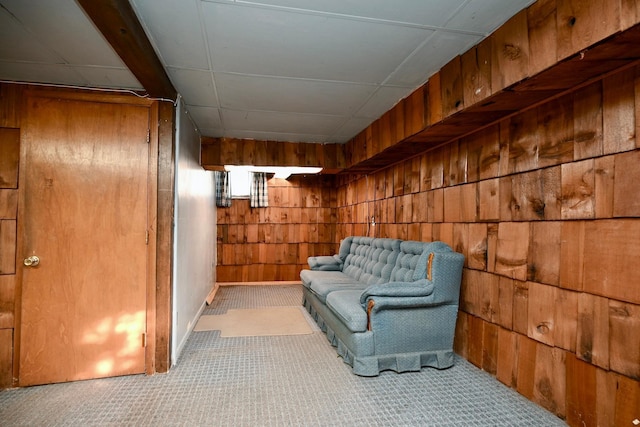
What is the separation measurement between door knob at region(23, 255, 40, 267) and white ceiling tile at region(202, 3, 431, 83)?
6.70 ft

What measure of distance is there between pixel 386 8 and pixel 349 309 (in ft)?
7.27

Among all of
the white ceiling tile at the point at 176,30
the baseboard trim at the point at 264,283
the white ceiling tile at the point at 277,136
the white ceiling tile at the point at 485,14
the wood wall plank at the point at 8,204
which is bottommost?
the baseboard trim at the point at 264,283

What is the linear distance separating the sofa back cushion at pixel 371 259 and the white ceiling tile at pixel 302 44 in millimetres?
1956

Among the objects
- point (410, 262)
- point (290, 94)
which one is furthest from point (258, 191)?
point (410, 262)

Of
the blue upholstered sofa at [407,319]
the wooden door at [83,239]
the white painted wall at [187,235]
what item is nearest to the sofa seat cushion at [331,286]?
the blue upholstered sofa at [407,319]

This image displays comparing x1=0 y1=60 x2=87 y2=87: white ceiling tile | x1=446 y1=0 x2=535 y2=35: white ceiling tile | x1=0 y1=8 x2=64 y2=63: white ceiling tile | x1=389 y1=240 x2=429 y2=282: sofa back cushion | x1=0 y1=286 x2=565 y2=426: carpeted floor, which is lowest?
x1=0 y1=286 x2=565 y2=426: carpeted floor

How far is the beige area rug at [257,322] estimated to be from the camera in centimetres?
383

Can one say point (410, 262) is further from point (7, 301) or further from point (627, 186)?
point (7, 301)

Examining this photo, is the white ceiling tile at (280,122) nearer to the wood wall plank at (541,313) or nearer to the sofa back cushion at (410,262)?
the sofa back cushion at (410,262)

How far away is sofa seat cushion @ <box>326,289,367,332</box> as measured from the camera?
9.03 feet

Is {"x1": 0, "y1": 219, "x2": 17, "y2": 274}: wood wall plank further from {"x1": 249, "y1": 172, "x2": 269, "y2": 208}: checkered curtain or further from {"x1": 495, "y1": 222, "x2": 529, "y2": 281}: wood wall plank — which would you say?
{"x1": 249, "y1": 172, "x2": 269, "y2": 208}: checkered curtain

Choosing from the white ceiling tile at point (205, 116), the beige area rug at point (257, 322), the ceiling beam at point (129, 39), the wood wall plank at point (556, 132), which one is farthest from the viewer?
the beige area rug at point (257, 322)

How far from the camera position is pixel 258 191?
691 cm

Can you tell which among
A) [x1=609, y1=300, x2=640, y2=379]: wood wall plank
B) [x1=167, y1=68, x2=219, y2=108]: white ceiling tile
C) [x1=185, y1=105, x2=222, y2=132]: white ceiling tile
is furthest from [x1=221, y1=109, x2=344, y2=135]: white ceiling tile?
[x1=609, y1=300, x2=640, y2=379]: wood wall plank
